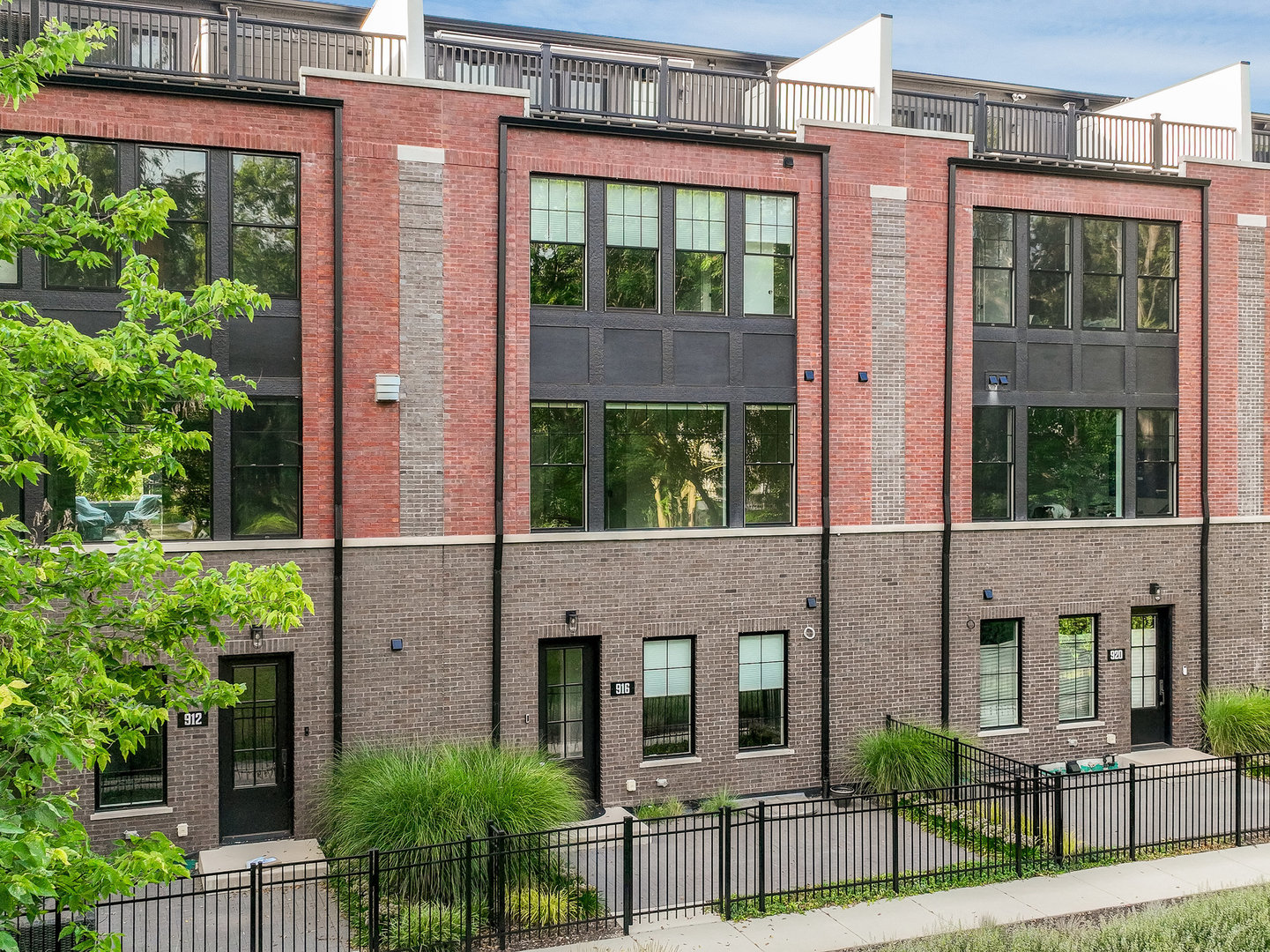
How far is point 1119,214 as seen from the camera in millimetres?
20016

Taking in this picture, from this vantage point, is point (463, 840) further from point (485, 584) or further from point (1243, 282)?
point (1243, 282)

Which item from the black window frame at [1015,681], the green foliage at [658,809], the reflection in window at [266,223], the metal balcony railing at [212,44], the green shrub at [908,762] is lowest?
the green foliage at [658,809]

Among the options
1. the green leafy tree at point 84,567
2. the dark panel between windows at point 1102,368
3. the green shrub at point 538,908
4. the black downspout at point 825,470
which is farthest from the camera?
the dark panel between windows at point 1102,368

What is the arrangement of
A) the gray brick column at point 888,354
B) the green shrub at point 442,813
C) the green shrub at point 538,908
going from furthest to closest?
the gray brick column at point 888,354 < the green shrub at point 442,813 < the green shrub at point 538,908

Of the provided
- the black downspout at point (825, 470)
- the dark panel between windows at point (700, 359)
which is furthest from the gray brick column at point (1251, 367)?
the dark panel between windows at point (700, 359)

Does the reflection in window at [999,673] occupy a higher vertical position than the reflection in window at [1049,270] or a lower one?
lower

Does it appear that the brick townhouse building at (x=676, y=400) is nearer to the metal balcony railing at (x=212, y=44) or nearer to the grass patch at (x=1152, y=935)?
the metal balcony railing at (x=212, y=44)

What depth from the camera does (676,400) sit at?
57.5ft

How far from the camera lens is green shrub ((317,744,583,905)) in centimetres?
1271

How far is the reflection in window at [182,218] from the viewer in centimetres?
1506

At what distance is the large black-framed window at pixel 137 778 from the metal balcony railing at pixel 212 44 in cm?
911

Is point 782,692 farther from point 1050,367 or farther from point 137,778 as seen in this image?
point 137,778

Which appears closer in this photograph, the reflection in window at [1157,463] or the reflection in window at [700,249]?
the reflection in window at [700,249]

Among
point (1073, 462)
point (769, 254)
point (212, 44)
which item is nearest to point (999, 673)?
point (1073, 462)
